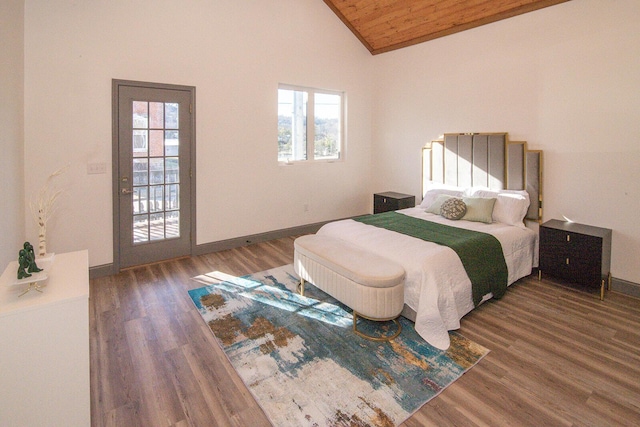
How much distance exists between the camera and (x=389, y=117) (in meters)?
5.92

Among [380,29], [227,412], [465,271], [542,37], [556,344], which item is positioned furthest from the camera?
[380,29]

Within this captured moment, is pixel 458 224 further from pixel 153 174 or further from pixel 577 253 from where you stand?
pixel 153 174

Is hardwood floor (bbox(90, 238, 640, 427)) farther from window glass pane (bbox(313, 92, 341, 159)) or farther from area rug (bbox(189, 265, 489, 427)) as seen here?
window glass pane (bbox(313, 92, 341, 159))

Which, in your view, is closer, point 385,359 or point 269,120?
point 385,359

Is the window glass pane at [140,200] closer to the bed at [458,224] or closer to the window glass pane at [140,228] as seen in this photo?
the window glass pane at [140,228]

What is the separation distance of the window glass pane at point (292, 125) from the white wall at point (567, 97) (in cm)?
198

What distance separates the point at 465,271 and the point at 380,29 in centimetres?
415

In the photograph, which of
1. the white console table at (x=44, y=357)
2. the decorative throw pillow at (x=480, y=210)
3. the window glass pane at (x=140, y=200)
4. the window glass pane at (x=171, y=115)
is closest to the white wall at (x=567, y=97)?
the decorative throw pillow at (x=480, y=210)

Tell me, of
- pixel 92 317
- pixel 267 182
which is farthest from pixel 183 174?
pixel 92 317

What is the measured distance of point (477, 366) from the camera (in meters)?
2.38

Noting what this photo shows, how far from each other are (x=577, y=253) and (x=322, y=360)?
277 cm

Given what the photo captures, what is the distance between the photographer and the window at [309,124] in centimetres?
532

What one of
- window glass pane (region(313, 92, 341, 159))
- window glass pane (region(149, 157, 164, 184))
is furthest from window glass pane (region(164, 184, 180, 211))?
window glass pane (region(313, 92, 341, 159))

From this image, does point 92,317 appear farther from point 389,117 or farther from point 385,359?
point 389,117
